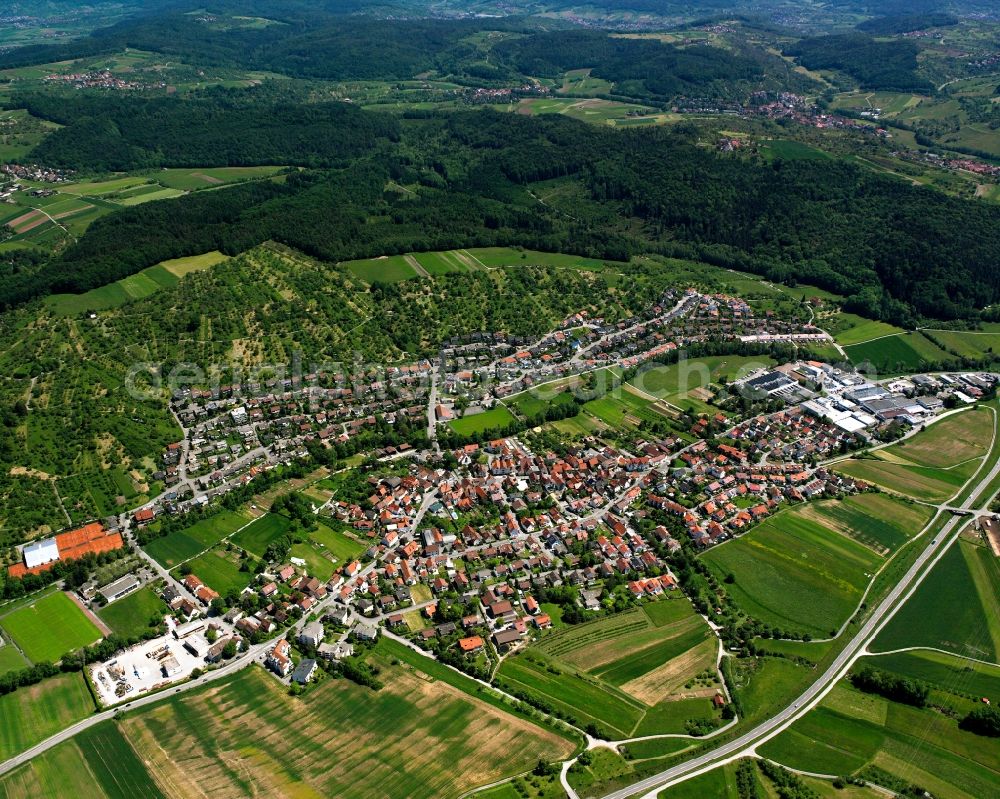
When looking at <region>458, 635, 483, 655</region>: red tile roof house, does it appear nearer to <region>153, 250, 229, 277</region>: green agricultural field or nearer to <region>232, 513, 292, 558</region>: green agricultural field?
<region>232, 513, 292, 558</region>: green agricultural field

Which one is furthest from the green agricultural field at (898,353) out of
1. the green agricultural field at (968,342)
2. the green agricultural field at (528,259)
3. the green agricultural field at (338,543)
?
the green agricultural field at (338,543)

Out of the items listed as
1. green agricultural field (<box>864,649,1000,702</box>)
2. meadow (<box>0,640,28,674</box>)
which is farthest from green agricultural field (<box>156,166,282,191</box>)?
green agricultural field (<box>864,649,1000,702</box>)

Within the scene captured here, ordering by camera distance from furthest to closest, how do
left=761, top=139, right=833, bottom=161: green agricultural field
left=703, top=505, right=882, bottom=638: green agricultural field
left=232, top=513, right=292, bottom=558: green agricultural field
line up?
left=761, top=139, right=833, bottom=161: green agricultural field < left=232, top=513, right=292, bottom=558: green agricultural field < left=703, top=505, right=882, bottom=638: green agricultural field

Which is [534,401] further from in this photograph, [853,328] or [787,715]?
[853,328]

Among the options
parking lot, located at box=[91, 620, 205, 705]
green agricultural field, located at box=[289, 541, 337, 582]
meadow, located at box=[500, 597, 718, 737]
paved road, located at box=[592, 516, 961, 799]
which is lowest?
paved road, located at box=[592, 516, 961, 799]

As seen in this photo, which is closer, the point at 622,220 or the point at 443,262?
the point at 443,262

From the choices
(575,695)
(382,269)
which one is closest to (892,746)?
(575,695)

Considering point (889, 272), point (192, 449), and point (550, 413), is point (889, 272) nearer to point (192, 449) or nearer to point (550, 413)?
point (550, 413)
